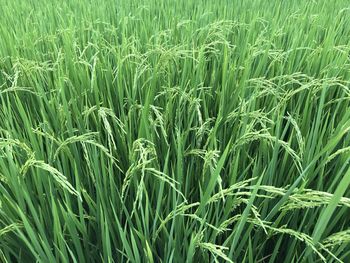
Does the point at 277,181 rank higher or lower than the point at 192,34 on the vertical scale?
lower

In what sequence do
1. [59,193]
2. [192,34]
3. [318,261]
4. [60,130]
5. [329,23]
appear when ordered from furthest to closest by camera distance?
[329,23], [192,34], [60,130], [59,193], [318,261]

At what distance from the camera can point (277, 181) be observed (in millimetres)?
873

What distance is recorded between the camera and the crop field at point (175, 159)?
66cm

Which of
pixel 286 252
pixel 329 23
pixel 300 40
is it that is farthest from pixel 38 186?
pixel 329 23

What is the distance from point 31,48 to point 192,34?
70 cm

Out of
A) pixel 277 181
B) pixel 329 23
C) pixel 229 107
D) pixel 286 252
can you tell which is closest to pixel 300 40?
pixel 329 23

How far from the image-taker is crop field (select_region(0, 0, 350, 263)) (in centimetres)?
66

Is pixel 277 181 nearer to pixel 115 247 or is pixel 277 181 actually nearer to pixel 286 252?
pixel 286 252

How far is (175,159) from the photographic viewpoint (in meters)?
0.90

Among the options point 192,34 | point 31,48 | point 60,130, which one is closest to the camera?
point 60,130

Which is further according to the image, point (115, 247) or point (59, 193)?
point (59, 193)

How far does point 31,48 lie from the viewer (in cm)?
147

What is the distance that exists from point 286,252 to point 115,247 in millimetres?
362

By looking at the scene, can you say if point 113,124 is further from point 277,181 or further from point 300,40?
point 300,40
